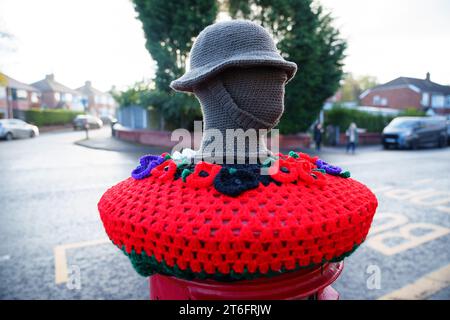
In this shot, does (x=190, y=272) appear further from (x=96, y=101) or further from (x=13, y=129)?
(x=96, y=101)

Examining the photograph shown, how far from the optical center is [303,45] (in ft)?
20.4

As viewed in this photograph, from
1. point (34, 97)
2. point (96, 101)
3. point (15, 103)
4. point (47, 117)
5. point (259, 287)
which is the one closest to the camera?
point (259, 287)

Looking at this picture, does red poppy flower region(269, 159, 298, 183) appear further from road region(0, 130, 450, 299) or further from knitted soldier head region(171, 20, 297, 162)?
road region(0, 130, 450, 299)

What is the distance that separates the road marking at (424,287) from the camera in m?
2.41

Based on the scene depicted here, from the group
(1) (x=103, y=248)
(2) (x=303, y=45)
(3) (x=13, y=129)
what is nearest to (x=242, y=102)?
(1) (x=103, y=248)

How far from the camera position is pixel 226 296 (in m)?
0.80

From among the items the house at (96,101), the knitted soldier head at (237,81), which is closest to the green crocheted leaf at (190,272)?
the knitted soldier head at (237,81)

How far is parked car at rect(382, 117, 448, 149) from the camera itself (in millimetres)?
13508

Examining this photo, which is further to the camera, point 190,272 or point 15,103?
point 15,103

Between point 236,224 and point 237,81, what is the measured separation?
1.46 ft

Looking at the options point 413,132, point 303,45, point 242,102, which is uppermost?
point 303,45

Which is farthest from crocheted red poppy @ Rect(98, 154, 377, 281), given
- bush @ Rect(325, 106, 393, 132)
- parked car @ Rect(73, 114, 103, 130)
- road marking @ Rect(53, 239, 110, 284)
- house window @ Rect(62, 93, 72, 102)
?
house window @ Rect(62, 93, 72, 102)

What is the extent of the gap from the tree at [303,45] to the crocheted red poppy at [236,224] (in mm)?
3748
